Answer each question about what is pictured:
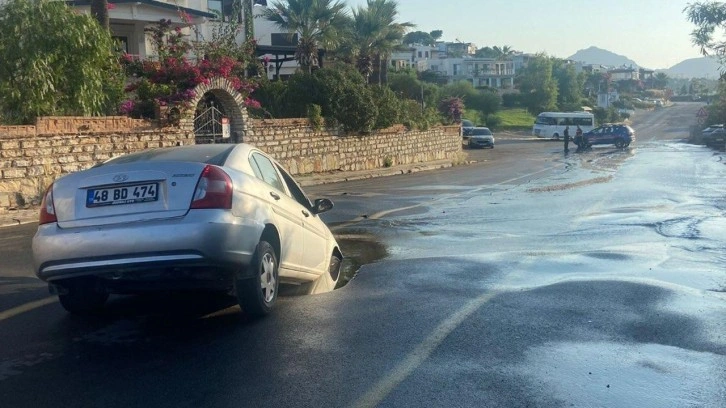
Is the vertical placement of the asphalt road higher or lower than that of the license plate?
lower

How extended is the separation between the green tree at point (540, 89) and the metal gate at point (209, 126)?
84407 millimetres

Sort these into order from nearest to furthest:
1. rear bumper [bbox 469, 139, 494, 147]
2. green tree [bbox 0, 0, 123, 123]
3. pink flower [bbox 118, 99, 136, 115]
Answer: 1. green tree [bbox 0, 0, 123, 123]
2. pink flower [bbox 118, 99, 136, 115]
3. rear bumper [bbox 469, 139, 494, 147]

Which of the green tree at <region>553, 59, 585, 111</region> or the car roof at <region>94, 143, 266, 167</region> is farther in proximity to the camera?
the green tree at <region>553, 59, 585, 111</region>

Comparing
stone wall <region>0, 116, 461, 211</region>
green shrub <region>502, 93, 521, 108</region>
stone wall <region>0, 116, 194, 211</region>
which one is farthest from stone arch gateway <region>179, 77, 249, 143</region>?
green shrub <region>502, 93, 521, 108</region>

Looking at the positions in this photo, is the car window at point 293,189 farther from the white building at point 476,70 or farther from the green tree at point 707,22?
the white building at point 476,70

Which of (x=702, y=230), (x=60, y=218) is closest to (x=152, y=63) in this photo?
(x=702, y=230)

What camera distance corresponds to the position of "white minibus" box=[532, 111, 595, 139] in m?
71.2

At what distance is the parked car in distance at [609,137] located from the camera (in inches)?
2267

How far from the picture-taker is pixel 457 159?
43.3 meters

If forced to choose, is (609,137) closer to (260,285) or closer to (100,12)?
(100,12)

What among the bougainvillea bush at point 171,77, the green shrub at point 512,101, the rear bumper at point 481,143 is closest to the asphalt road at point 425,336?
the bougainvillea bush at point 171,77

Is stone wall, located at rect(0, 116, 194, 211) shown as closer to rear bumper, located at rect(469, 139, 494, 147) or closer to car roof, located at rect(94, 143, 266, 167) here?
car roof, located at rect(94, 143, 266, 167)

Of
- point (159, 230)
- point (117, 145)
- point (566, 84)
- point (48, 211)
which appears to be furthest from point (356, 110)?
point (566, 84)

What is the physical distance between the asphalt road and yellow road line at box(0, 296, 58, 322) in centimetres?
3
